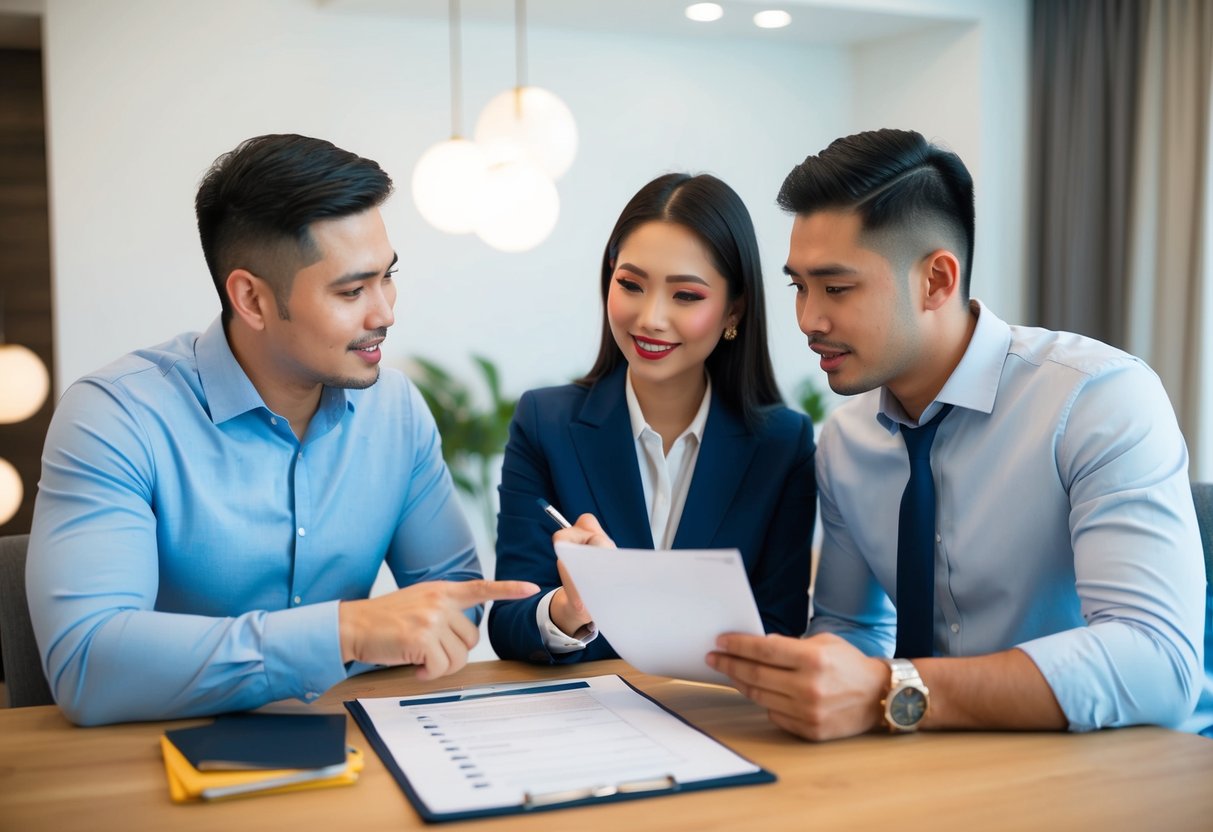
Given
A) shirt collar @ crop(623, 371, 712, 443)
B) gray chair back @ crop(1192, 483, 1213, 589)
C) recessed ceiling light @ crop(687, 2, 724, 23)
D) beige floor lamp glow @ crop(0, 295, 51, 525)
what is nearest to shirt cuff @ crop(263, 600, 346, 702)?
shirt collar @ crop(623, 371, 712, 443)

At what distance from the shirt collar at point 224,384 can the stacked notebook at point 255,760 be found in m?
0.58

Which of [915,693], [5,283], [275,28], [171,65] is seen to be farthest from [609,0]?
[915,693]

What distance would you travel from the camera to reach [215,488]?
1.78m

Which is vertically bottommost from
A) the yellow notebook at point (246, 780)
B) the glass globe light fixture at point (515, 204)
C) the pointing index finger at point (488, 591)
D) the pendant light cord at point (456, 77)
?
the yellow notebook at point (246, 780)

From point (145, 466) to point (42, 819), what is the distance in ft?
2.15

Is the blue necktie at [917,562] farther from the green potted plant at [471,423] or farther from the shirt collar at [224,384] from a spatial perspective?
the green potted plant at [471,423]

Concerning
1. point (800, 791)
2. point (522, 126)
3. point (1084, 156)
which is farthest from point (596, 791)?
point (1084, 156)

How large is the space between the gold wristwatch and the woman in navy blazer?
601 millimetres

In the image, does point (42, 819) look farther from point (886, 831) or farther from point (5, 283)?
point (5, 283)

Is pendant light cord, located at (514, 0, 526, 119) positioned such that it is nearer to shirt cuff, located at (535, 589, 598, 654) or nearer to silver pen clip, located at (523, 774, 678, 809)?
shirt cuff, located at (535, 589, 598, 654)

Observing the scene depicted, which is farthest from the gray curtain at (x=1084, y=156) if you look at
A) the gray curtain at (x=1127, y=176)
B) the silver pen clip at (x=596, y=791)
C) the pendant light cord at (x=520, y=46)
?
the silver pen clip at (x=596, y=791)

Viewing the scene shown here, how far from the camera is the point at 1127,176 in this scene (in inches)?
184

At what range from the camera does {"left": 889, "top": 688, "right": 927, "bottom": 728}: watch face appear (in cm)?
138

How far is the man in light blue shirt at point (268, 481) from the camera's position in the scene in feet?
4.86
